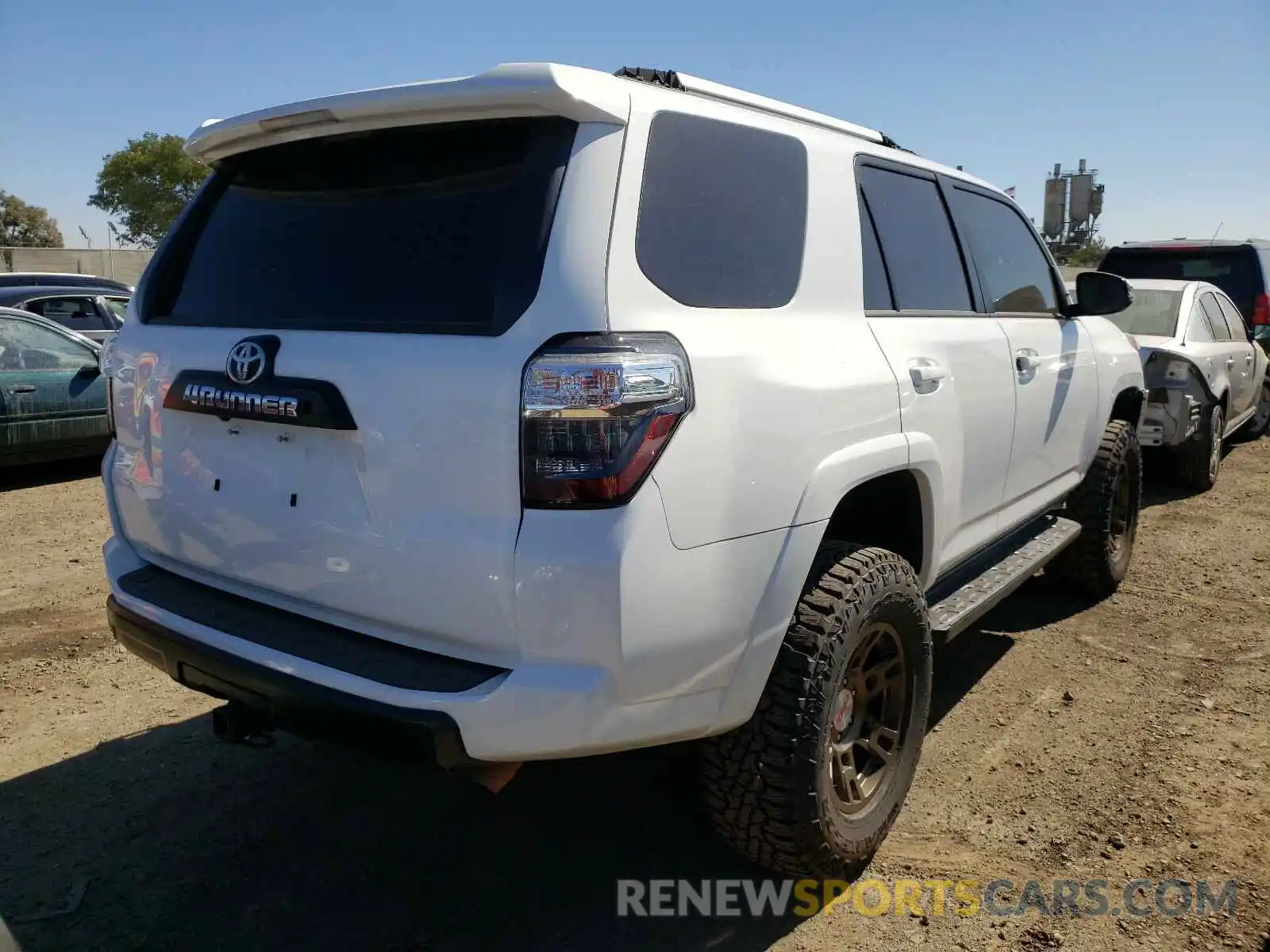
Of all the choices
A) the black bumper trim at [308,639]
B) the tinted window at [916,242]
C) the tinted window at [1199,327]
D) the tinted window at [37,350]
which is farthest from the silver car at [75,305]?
the tinted window at [1199,327]

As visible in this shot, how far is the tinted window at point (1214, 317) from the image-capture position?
8.48 meters

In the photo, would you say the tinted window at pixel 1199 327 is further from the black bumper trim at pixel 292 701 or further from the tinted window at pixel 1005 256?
the black bumper trim at pixel 292 701

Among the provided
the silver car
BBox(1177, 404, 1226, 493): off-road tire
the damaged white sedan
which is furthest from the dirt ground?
the silver car

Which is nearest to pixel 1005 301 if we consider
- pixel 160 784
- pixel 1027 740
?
pixel 1027 740

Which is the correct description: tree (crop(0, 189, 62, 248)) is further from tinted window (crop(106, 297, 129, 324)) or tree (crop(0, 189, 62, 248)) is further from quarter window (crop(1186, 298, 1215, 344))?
quarter window (crop(1186, 298, 1215, 344))

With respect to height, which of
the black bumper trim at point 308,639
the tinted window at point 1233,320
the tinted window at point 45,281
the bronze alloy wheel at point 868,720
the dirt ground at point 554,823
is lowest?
the dirt ground at point 554,823

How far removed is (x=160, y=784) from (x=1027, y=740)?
10.1ft

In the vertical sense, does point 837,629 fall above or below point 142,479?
below

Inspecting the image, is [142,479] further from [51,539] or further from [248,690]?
[51,539]

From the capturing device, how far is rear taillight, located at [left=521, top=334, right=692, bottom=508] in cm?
199

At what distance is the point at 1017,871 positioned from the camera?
284 centimetres

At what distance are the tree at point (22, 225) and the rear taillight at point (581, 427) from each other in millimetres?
65980

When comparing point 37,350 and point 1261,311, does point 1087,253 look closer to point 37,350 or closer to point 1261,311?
point 1261,311

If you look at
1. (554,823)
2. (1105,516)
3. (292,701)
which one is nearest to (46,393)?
(554,823)
